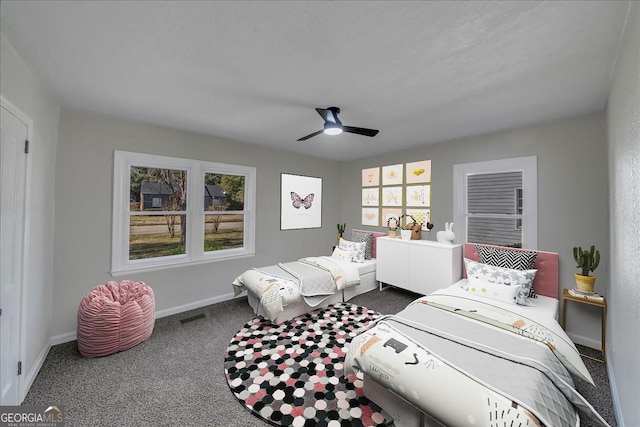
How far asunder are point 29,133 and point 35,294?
4.57 ft

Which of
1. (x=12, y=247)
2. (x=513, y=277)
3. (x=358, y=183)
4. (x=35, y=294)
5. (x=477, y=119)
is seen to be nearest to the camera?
(x=12, y=247)

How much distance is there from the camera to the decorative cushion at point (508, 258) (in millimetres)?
2834

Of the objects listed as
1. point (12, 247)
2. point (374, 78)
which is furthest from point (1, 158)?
point (374, 78)

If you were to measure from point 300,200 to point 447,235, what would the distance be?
263 cm

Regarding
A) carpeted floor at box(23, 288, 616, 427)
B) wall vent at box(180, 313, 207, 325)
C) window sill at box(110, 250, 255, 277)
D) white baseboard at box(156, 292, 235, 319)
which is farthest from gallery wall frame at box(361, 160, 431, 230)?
wall vent at box(180, 313, 207, 325)

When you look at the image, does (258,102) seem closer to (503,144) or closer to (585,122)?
(503,144)

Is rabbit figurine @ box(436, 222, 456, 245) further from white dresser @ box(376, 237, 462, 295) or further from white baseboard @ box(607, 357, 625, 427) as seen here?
white baseboard @ box(607, 357, 625, 427)

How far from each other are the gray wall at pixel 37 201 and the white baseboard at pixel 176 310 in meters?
0.13

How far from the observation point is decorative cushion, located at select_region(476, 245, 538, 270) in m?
2.83

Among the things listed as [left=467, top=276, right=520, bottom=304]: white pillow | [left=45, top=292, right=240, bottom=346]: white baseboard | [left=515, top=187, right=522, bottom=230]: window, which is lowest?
[left=45, top=292, right=240, bottom=346]: white baseboard

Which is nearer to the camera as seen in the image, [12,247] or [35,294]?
[12,247]

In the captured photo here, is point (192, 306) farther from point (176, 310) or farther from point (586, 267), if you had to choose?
point (586, 267)

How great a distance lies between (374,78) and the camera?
197cm

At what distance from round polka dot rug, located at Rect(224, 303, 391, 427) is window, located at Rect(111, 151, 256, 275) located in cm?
142
